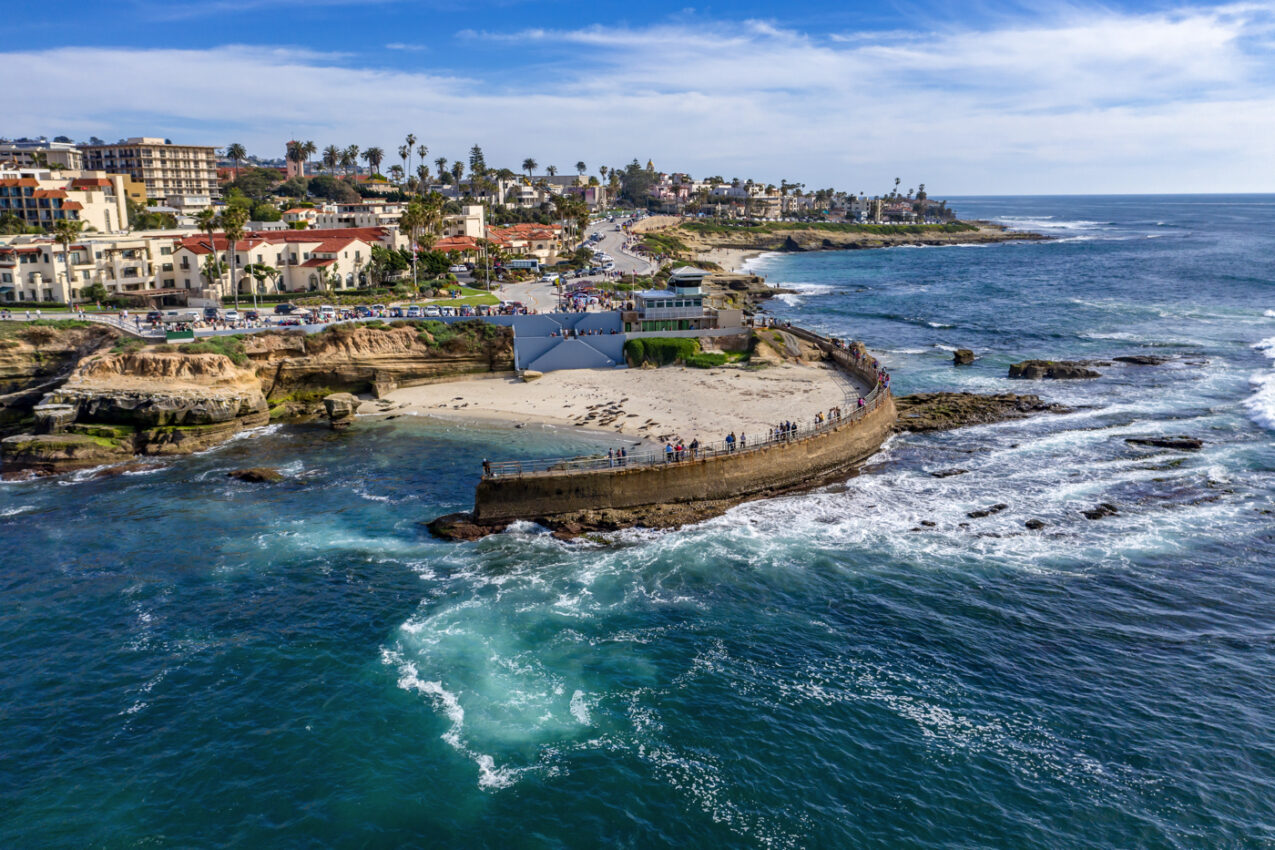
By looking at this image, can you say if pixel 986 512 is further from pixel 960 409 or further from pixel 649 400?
pixel 649 400

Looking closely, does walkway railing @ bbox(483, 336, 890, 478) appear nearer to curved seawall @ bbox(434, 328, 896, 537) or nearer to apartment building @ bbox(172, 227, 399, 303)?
curved seawall @ bbox(434, 328, 896, 537)

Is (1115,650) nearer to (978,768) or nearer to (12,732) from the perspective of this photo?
(978,768)

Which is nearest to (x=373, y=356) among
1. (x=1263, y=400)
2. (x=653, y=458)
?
(x=653, y=458)

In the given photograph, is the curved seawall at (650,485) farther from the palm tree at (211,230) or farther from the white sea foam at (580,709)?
the palm tree at (211,230)

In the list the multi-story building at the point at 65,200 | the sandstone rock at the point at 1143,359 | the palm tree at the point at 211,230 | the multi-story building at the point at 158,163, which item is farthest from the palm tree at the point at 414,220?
the multi-story building at the point at 158,163

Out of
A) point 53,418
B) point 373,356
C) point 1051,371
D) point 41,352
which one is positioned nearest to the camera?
point 53,418

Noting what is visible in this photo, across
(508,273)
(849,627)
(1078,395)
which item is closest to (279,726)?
(849,627)

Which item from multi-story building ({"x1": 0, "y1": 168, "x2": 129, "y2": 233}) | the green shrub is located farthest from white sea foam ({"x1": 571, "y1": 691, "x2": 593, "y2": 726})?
multi-story building ({"x1": 0, "y1": 168, "x2": 129, "y2": 233})

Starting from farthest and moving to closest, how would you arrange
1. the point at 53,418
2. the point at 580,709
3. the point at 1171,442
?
1. the point at 1171,442
2. the point at 53,418
3. the point at 580,709
